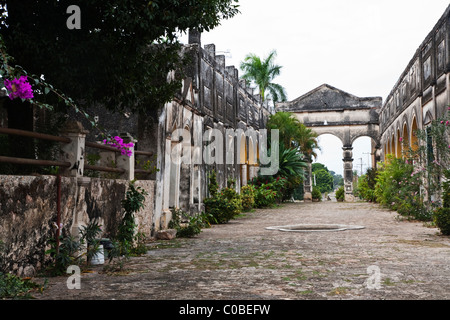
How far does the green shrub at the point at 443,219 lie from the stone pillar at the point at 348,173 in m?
19.3

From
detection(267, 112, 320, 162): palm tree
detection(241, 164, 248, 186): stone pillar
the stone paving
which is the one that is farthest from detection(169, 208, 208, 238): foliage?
detection(267, 112, 320, 162): palm tree

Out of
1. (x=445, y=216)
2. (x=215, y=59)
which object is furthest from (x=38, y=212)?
(x=215, y=59)

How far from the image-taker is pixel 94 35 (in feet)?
18.6

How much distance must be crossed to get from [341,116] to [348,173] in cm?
399

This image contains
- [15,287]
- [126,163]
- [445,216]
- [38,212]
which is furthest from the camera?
[445,216]

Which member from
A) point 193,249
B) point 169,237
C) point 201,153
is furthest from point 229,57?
point 193,249

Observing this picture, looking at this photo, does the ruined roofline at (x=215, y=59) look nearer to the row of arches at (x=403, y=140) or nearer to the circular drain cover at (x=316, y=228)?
the circular drain cover at (x=316, y=228)

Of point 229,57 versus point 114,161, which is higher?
point 229,57

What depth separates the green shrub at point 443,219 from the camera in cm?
852

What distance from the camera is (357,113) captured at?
95.8 feet

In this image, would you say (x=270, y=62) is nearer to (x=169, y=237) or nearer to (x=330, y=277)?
(x=169, y=237)

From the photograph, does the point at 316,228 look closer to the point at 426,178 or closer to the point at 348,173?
the point at 426,178

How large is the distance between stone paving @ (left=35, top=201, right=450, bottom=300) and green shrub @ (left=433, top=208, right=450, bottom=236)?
0.26m

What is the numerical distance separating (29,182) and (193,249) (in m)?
3.18
